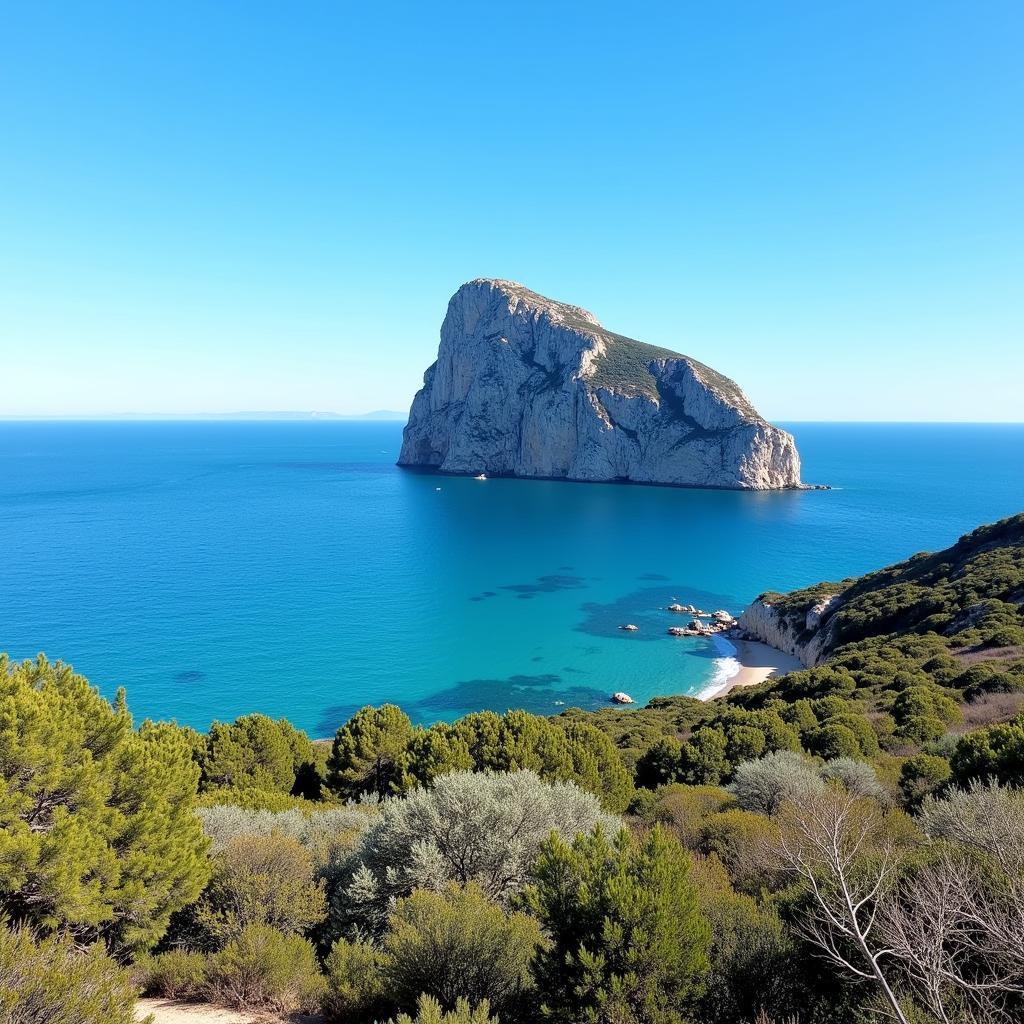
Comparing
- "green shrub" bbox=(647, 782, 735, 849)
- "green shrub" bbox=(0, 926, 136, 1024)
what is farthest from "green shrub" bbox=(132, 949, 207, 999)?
"green shrub" bbox=(647, 782, 735, 849)

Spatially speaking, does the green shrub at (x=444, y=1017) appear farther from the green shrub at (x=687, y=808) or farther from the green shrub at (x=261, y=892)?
the green shrub at (x=687, y=808)

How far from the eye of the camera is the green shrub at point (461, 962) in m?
6.82

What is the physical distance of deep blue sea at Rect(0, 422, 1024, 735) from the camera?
36.8m

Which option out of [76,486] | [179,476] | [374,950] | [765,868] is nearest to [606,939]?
[374,950]

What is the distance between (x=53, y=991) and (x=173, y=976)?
11.8 ft

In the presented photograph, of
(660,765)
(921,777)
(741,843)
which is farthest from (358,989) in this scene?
(660,765)

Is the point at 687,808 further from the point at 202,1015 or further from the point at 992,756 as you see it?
the point at 202,1015

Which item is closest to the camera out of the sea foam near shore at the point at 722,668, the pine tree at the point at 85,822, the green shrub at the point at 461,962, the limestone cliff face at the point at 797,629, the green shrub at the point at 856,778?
the green shrub at the point at 461,962

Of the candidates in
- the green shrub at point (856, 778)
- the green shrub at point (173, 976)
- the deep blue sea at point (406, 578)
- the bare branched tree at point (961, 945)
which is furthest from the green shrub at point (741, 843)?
the deep blue sea at point (406, 578)

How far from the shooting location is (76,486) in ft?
364

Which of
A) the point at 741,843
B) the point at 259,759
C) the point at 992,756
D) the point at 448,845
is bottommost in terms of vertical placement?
the point at 259,759

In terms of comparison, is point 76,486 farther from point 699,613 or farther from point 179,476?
point 699,613

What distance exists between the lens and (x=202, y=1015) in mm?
7711

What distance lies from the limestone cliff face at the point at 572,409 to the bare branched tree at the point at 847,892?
111627 millimetres
